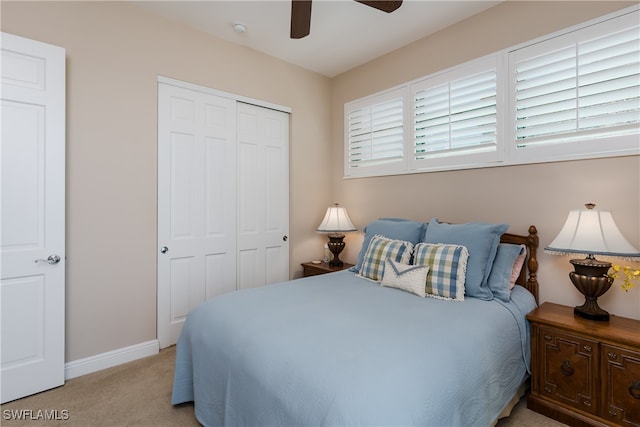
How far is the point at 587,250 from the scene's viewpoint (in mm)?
1827

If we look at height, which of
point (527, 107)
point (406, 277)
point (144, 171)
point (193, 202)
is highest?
point (527, 107)

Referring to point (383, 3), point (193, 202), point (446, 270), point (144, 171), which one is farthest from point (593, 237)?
point (144, 171)

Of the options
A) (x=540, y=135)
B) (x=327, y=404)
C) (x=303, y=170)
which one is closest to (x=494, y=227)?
(x=540, y=135)

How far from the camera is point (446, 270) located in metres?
2.12

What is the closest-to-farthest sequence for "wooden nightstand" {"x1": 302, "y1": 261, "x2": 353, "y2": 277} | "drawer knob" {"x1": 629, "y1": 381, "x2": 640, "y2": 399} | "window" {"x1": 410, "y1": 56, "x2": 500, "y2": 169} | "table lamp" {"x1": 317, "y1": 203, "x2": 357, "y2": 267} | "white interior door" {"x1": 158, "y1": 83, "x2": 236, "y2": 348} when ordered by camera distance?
"drawer knob" {"x1": 629, "y1": 381, "x2": 640, "y2": 399}, "window" {"x1": 410, "y1": 56, "x2": 500, "y2": 169}, "white interior door" {"x1": 158, "y1": 83, "x2": 236, "y2": 348}, "wooden nightstand" {"x1": 302, "y1": 261, "x2": 353, "y2": 277}, "table lamp" {"x1": 317, "y1": 203, "x2": 357, "y2": 267}

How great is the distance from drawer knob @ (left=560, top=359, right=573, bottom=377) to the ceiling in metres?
2.63

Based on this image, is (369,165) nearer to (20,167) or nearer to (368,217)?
(368,217)

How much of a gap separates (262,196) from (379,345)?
2386 mm

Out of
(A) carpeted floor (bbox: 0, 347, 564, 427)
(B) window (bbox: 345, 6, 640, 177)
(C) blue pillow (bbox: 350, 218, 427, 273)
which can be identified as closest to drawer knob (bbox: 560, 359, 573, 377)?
(A) carpeted floor (bbox: 0, 347, 564, 427)

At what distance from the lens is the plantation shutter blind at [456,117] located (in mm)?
2607

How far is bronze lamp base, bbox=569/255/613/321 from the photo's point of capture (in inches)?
73.2

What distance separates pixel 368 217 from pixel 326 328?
219 centimetres

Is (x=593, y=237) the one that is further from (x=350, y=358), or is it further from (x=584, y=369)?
(x=350, y=358)

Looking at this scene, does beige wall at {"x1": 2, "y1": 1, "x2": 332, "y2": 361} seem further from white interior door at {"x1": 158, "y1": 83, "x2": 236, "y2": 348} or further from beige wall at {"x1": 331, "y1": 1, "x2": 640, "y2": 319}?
beige wall at {"x1": 331, "y1": 1, "x2": 640, "y2": 319}
